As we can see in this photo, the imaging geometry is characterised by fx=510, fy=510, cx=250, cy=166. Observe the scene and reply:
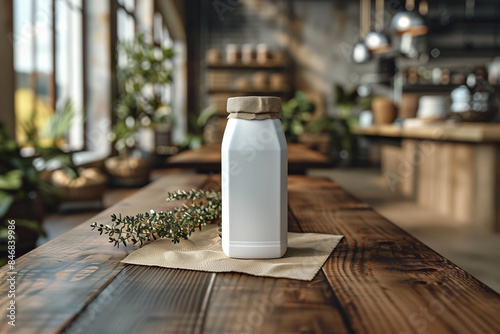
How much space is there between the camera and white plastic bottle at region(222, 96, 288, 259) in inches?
28.1

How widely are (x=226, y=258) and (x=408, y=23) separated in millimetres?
4703

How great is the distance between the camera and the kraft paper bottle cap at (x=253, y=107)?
0.72 m

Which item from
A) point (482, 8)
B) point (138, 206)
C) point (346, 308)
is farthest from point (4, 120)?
point (482, 8)

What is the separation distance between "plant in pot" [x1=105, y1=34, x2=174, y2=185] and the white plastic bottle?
4572mm

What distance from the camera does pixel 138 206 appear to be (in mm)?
1174

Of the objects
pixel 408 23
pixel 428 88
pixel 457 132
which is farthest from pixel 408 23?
pixel 428 88

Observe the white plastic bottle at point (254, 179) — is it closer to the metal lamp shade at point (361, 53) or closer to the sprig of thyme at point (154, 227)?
the sprig of thyme at point (154, 227)

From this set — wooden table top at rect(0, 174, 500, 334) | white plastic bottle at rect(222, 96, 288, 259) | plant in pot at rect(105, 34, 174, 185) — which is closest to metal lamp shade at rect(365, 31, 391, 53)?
plant in pot at rect(105, 34, 174, 185)

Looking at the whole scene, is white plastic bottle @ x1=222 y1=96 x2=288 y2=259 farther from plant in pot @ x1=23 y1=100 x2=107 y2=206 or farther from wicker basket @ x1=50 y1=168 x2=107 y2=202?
wicker basket @ x1=50 y1=168 x2=107 y2=202

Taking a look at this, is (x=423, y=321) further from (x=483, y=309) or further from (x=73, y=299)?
(x=73, y=299)

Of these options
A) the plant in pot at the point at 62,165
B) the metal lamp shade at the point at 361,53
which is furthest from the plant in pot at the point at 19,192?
the metal lamp shade at the point at 361,53

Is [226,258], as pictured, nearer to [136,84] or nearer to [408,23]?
[408,23]

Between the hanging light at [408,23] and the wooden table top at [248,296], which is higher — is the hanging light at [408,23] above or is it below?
above

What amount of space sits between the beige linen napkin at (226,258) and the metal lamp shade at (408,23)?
4520 mm
